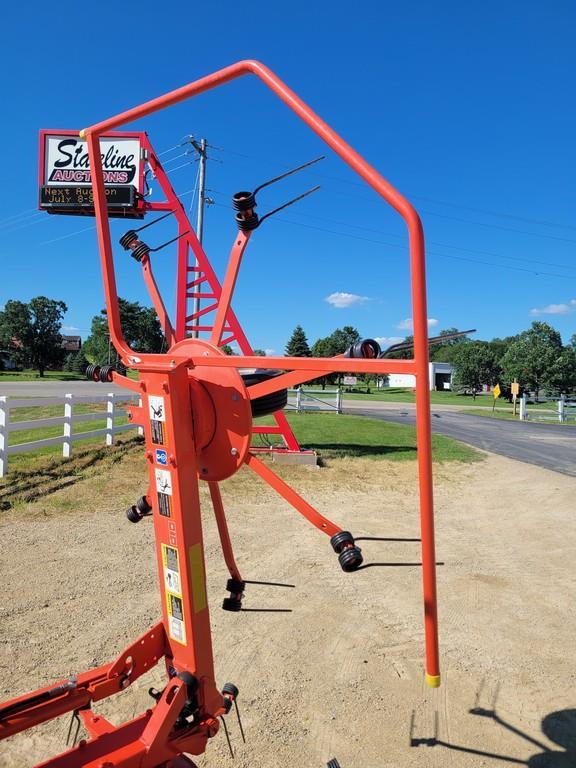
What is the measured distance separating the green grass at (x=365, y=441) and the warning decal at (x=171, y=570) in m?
10.2

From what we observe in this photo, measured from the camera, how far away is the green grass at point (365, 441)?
1304 cm

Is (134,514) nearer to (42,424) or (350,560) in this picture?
(350,560)

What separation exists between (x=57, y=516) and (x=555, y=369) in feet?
146

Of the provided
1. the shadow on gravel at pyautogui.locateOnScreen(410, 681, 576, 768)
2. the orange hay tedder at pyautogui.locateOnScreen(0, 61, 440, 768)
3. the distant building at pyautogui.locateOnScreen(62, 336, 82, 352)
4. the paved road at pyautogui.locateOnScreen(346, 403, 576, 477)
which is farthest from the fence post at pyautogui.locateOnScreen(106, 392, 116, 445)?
the distant building at pyautogui.locateOnScreen(62, 336, 82, 352)

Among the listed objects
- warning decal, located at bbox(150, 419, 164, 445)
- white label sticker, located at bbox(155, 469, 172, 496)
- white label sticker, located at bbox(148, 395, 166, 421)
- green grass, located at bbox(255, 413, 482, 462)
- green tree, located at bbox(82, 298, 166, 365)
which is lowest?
green grass, located at bbox(255, 413, 482, 462)

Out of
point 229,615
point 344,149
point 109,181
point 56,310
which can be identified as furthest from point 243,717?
point 56,310

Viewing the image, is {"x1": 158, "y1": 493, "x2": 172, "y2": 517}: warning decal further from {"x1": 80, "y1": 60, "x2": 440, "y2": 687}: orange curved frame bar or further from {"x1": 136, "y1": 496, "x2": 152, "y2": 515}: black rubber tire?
{"x1": 80, "y1": 60, "x2": 440, "y2": 687}: orange curved frame bar

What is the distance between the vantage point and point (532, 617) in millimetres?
4750

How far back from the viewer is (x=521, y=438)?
18.0m

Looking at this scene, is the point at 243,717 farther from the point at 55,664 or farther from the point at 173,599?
the point at 173,599

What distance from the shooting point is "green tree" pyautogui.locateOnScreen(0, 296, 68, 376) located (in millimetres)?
65250

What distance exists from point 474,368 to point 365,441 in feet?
160

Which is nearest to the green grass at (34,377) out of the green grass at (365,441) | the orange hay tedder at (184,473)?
the green grass at (365,441)

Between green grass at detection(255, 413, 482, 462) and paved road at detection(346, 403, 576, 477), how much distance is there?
1151mm
